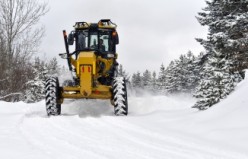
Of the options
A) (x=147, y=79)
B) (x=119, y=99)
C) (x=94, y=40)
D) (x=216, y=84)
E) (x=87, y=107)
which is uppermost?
(x=94, y=40)

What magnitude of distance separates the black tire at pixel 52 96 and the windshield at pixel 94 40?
191 centimetres

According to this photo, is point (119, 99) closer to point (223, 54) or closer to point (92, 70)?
point (92, 70)

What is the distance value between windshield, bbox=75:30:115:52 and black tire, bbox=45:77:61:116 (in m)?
1.91

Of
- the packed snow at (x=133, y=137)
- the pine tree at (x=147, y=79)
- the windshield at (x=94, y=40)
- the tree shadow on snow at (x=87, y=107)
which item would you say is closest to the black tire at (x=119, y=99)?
the packed snow at (x=133, y=137)

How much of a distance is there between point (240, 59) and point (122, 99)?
4.74 metres

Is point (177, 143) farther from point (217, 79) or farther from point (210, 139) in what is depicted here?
point (217, 79)

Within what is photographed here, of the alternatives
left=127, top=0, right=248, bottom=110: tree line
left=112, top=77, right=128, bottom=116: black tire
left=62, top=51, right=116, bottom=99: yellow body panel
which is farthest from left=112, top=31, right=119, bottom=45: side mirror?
left=127, top=0, right=248, bottom=110: tree line

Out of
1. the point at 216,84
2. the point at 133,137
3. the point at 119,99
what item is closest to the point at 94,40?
the point at 119,99

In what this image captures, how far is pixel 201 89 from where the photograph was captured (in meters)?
14.1

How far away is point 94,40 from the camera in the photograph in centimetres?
1330

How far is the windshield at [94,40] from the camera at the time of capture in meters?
13.3

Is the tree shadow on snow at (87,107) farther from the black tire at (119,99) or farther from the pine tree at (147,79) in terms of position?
the pine tree at (147,79)

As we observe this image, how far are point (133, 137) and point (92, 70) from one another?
492 cm

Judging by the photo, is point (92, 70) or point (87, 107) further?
point (87, 107)
